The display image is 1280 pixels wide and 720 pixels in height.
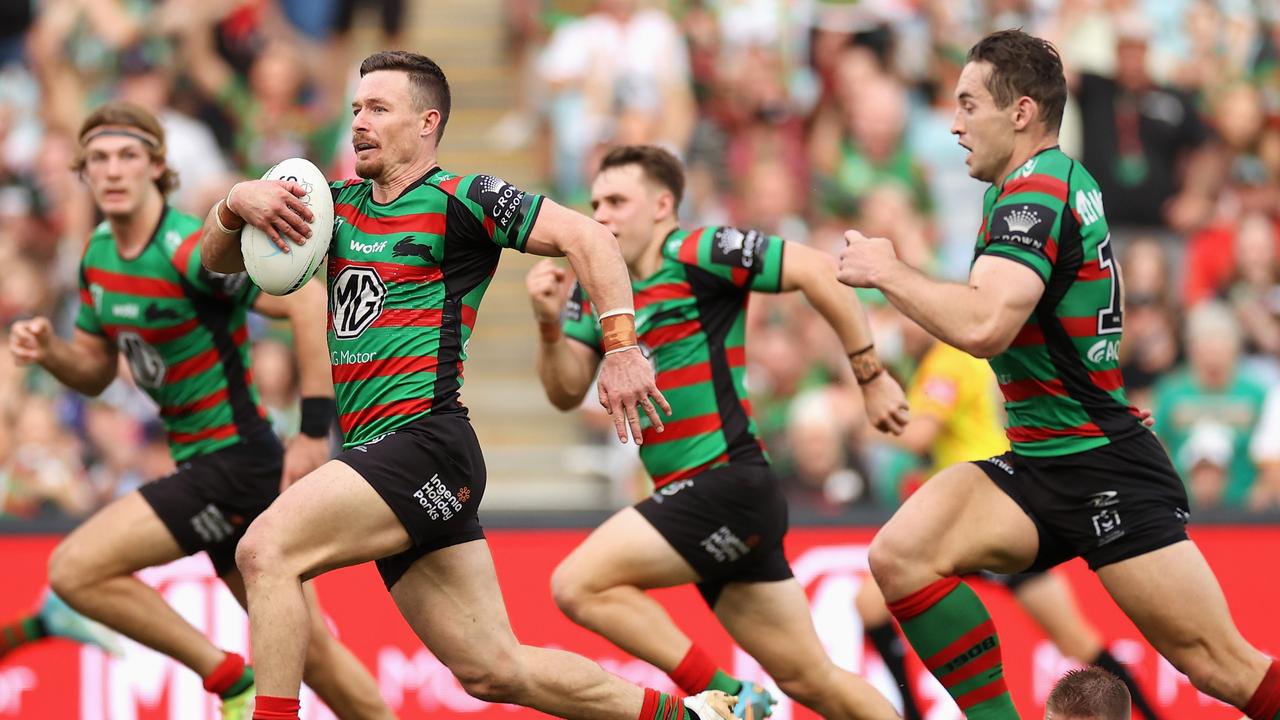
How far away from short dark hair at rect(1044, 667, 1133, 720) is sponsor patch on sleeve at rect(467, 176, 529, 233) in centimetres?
242

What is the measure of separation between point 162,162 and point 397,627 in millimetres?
3097

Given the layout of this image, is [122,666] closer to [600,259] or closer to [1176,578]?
[600,259]

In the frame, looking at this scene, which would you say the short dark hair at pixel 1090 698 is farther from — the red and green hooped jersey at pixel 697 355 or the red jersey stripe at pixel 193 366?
the red jersey stripe at pixel 193 366

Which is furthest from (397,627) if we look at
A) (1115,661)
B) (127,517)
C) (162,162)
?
(1115,661)

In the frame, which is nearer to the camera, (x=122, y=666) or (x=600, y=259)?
(x=600, y=259)

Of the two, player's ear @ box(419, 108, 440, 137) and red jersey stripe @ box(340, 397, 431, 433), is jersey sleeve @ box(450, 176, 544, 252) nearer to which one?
player's ear @ box(419, 108, 440, 137)

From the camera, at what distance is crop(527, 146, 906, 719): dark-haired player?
712cm

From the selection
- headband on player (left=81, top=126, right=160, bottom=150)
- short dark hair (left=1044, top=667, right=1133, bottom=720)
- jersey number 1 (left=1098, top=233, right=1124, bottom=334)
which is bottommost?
short dark hair (left=1044, top=667, right=1133, bottom=720)

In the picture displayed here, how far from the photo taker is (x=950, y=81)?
539 inches

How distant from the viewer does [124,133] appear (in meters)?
7.67

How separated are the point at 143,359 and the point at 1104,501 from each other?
4.15 m

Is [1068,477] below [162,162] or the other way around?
below

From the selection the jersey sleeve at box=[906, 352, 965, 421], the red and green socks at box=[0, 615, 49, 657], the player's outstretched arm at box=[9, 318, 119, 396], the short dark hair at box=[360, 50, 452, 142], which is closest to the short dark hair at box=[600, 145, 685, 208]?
the short dark hair at box=[360, 50, 452, 142]

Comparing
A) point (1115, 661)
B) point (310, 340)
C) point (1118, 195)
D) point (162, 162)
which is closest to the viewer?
point (310, 340)
